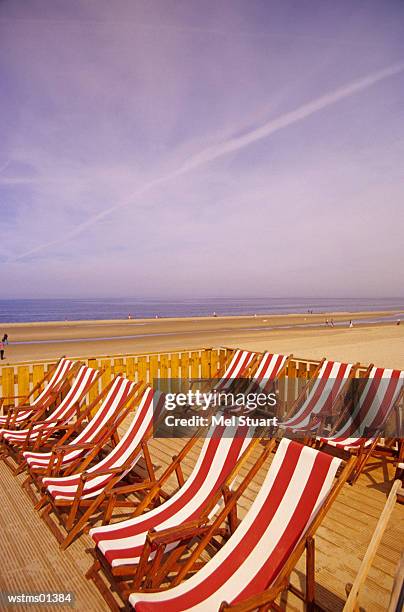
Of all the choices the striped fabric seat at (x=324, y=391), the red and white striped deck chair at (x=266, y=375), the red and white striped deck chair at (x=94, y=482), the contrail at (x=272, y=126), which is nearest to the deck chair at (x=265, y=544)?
the red and white striped deck chair at (x=94, y=482)

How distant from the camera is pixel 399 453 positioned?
3.96 meters

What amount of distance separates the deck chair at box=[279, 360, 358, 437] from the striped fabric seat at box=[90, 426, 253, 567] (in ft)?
5.63

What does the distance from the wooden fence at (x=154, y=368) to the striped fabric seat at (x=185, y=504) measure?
2539 millimetres

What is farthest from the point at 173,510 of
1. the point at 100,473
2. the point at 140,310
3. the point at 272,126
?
the point at 140,310

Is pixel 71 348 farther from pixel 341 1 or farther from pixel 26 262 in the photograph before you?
pixel 26 262

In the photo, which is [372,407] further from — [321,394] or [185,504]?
[185,504]

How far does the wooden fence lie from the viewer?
5.61m

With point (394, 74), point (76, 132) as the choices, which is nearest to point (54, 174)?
point (76, 132)

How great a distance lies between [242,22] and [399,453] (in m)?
8.67

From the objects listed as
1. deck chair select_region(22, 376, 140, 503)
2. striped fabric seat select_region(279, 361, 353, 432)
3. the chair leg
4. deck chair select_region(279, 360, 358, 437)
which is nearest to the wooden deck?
deck chair select_region(22, 376, 140, 503)

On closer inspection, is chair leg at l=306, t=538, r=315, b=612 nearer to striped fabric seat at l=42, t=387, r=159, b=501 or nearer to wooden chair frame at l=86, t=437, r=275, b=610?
wooden chair frame at l=86, t=437, r=275, b=610

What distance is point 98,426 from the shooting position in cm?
409

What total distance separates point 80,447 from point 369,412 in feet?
10.2

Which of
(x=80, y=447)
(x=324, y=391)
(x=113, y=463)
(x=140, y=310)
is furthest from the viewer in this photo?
(x=140, y=310)
